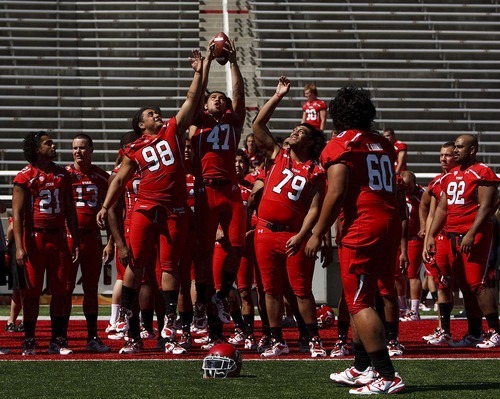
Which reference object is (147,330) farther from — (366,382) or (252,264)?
(366,382)

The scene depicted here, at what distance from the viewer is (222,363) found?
281 inches

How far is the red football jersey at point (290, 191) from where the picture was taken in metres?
8.55

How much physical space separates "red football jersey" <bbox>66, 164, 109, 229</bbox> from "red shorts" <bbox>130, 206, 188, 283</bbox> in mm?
967

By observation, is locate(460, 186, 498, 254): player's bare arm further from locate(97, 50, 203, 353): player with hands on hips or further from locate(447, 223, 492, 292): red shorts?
locate(97, 50, 203, 353): player with hands on hips

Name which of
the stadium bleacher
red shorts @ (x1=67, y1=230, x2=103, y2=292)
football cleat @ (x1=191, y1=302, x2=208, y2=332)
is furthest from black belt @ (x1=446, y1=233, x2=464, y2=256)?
the stadium bleacher

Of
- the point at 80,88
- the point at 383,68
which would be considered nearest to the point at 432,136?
the point at 383,68

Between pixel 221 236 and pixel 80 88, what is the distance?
12.1 m

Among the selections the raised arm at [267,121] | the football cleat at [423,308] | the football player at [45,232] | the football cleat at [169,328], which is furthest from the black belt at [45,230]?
the football cleat at [423,308]

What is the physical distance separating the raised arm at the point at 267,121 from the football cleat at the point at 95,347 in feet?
6.80

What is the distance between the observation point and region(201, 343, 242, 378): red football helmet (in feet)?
23.4

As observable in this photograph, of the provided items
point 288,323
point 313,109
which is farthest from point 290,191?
point 313,109

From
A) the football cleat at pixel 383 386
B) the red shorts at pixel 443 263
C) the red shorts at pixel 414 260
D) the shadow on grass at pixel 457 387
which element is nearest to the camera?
the football cleat at pixel 383 386

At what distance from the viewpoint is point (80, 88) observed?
20672 mm

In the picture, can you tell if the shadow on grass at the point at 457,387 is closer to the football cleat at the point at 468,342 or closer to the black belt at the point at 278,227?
the black belt at the point at 278,227
